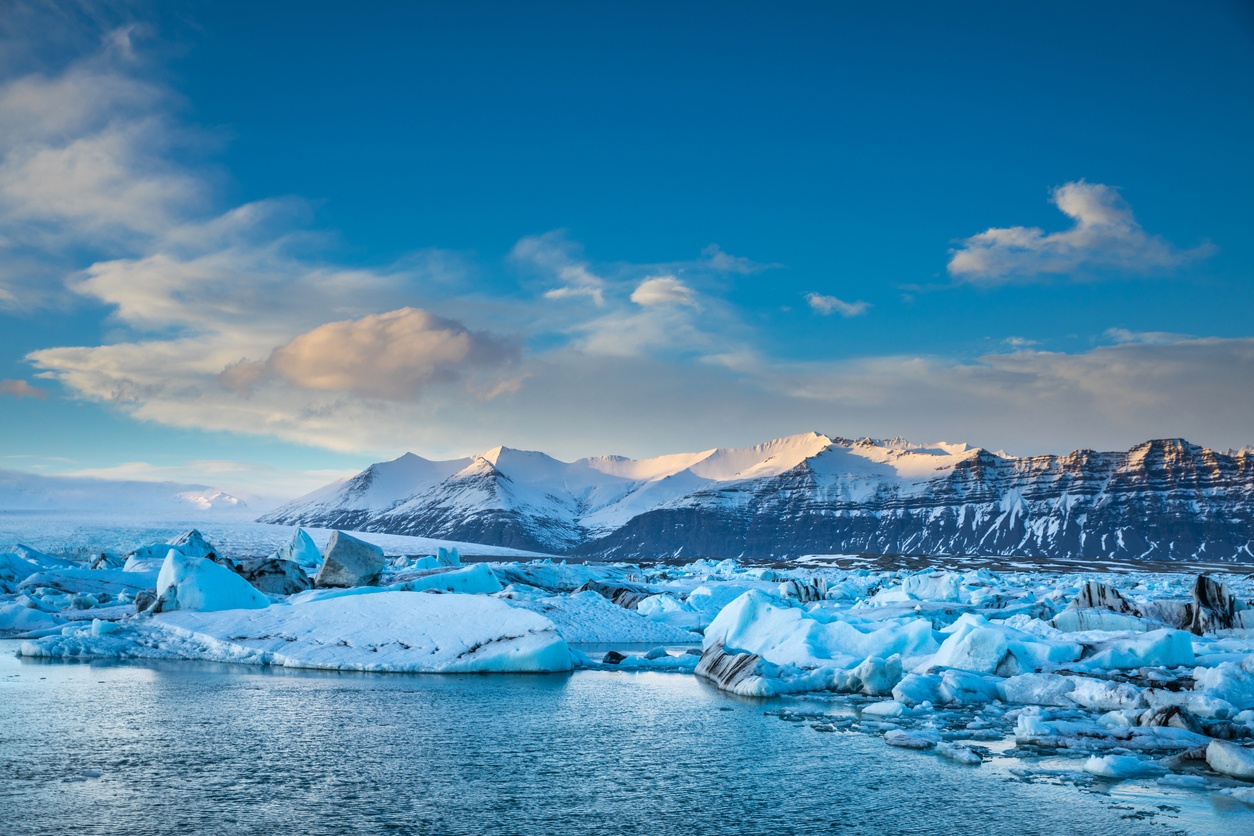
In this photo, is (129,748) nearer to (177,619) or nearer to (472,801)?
(472,801)

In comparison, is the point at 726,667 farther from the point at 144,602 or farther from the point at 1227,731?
the point at 144,602

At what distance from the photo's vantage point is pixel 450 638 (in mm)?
21406

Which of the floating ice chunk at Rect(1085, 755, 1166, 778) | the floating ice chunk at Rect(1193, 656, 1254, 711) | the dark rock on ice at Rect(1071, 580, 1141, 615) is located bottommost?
the floating ice chunk at Rect(1085, 755, 1166, 778)

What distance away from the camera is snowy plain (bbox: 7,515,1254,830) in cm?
1298

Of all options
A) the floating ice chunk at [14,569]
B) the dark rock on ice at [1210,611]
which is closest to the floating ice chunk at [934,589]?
the dark rock on ice at [1210,611]

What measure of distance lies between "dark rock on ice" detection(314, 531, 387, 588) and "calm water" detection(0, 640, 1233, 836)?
14.4 m

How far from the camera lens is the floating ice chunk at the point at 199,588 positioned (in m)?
25.1

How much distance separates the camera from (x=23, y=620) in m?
29.4

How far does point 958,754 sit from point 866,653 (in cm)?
969

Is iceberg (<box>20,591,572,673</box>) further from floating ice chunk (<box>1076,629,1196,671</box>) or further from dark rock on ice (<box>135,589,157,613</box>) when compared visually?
floating ice chunk (<box>1076,629,1196,671</box>)

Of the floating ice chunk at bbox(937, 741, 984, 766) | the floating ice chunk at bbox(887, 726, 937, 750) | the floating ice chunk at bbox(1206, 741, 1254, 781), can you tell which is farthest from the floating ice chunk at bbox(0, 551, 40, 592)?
the floating ice chunk at bbox(1206, 741, 1254, 781)

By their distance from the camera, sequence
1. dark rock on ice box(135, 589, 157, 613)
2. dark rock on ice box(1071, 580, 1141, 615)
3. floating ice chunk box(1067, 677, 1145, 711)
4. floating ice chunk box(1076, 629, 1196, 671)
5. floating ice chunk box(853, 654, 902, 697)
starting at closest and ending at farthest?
1. floating ice chunk box(1067, 677, 1145, 711)
2. floating ice chunk box(853, 654, 902, 697)
3. floating ice chunk box(1076, 629, 1196, 671)
4. dark rock on ice box(135, 589, 157, 613)
5. dark rock on ice box(1071, 580, 1141, 615)

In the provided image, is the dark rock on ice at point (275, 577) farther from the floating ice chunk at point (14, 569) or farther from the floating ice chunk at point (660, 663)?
the floating ice chunk at point (660, 663)

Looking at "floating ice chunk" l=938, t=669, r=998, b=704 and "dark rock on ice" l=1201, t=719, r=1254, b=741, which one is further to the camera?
"floating ice chunk" l=938, t=669, r=998, b=704
